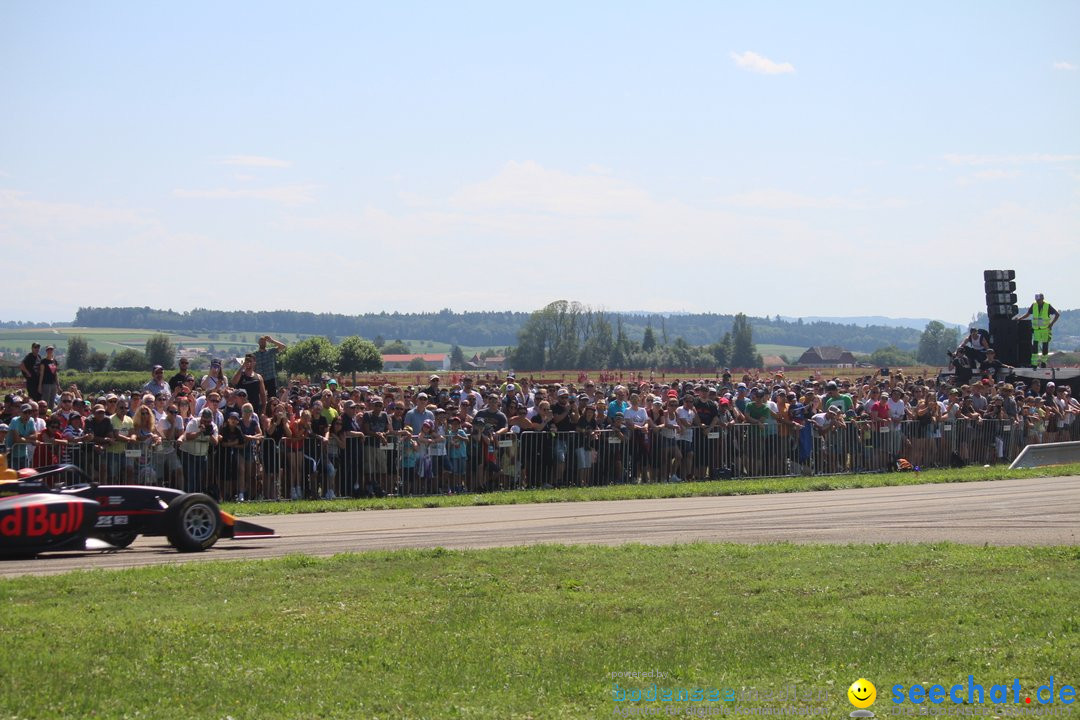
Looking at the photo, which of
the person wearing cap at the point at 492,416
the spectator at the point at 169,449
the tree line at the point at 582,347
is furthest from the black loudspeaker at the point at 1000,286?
→ the tree line at the point at 582,347

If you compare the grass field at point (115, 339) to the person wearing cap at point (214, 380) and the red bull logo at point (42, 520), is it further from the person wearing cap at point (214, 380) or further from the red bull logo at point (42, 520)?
the red bull logo at point (42, 520)

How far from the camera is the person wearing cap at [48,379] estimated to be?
774 inches

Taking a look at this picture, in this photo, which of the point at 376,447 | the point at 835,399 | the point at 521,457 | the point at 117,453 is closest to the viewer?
the point at 117,453

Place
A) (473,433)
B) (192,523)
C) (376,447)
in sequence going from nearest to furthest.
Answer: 1. (192,523)
2. (376,447)
3. (473,433)

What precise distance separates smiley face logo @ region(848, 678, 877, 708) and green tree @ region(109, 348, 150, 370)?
63384mm

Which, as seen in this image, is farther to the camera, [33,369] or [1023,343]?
[1023,343]

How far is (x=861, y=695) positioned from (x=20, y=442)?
13.4 metres

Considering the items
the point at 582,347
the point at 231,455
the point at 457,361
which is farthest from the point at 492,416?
the point at 457,361

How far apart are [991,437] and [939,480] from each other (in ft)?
16.5

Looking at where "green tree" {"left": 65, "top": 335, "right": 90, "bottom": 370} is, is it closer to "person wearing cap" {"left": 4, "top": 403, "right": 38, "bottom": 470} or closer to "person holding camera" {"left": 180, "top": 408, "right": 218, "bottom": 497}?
"person wearing cap" {"left": 4, "top": 403, "right": 38, "bottom": 470}

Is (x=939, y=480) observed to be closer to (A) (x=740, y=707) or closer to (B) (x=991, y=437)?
(B) (x=991, y=437)

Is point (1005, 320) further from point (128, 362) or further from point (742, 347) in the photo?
point (742, 347)

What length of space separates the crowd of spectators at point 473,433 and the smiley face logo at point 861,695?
1261cm

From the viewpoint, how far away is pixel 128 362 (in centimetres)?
6638
